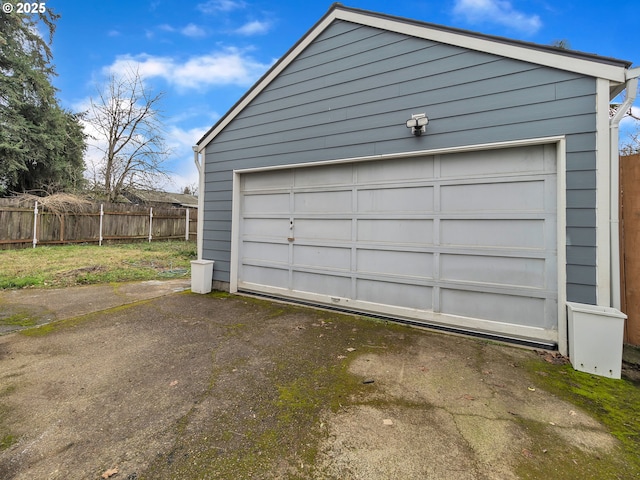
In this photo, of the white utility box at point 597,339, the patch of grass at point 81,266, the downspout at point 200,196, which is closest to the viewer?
the white utility box at point 597,339

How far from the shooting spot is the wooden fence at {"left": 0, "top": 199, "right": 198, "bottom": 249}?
9.39 meters

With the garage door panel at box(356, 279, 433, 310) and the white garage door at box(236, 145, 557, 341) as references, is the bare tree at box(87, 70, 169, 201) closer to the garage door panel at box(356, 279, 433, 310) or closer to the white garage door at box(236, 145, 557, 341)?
the white garage door at box(236, 145, 557, 341)

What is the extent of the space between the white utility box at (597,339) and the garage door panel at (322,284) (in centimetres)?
241

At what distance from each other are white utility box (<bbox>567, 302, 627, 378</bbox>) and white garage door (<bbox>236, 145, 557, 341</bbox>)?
34 centimetres

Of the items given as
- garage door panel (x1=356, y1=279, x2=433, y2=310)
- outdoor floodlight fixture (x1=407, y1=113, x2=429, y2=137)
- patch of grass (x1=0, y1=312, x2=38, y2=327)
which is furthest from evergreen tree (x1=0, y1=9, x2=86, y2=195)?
outdoor floodlight fixture (x1=407, y1=113, x2=429, y2=137)

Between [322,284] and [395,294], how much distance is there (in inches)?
43.5

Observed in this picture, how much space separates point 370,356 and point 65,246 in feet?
40.1

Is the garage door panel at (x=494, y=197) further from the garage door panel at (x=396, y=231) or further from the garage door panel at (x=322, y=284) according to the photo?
the garage door panel at (x=322, y=284)

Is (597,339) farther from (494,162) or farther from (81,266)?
(81,266)

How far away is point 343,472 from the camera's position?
1.49 metres

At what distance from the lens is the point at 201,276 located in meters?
5.07

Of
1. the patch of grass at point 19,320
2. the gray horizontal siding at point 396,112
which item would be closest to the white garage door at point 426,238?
the gray horizontal siding at point 396,112

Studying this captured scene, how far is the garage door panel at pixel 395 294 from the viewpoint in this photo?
3.58 m

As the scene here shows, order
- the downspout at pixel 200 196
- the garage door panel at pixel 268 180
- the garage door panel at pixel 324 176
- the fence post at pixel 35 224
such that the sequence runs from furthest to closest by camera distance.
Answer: the fence post at pixel 35 224, the downspout at pixel 200 196, the garage door panel at pixel 268 180, the garage door panel at pixel 324 176
